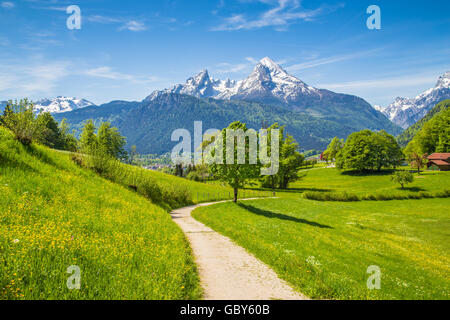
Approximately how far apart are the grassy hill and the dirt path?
0.80 metres

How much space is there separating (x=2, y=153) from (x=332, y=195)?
64302mm

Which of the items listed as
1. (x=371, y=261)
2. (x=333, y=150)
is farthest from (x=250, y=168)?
(x=333, y=150)

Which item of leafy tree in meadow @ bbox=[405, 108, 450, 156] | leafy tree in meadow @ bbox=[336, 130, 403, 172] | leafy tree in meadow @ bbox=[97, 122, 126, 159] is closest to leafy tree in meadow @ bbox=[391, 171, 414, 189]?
leafy tree in meadow @ bbox=[336, 130, 403, 172]

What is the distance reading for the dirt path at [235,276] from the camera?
902 cm

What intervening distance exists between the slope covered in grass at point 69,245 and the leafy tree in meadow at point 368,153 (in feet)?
335

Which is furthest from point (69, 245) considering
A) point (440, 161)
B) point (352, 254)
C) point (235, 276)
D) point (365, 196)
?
point (440, 161)

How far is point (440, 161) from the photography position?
90.3 m

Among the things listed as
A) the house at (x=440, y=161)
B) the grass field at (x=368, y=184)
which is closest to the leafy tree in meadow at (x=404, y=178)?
the grass field at (x=368, y=184)

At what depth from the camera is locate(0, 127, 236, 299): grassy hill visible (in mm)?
6617

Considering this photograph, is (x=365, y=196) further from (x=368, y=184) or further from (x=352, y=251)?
(x=352, y=251)

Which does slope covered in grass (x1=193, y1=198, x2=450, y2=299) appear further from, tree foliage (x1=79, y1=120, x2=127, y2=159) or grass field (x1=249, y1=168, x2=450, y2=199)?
tree foliage (x1=79, y1=120, x2=127, y2=159)

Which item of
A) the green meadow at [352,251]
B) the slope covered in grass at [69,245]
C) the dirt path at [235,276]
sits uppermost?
the slope covered in grass at [69,245]

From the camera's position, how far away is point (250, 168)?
37031 mm

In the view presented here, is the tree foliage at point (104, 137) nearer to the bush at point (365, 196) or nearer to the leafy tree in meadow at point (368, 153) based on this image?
the bush at point (365, 196)
